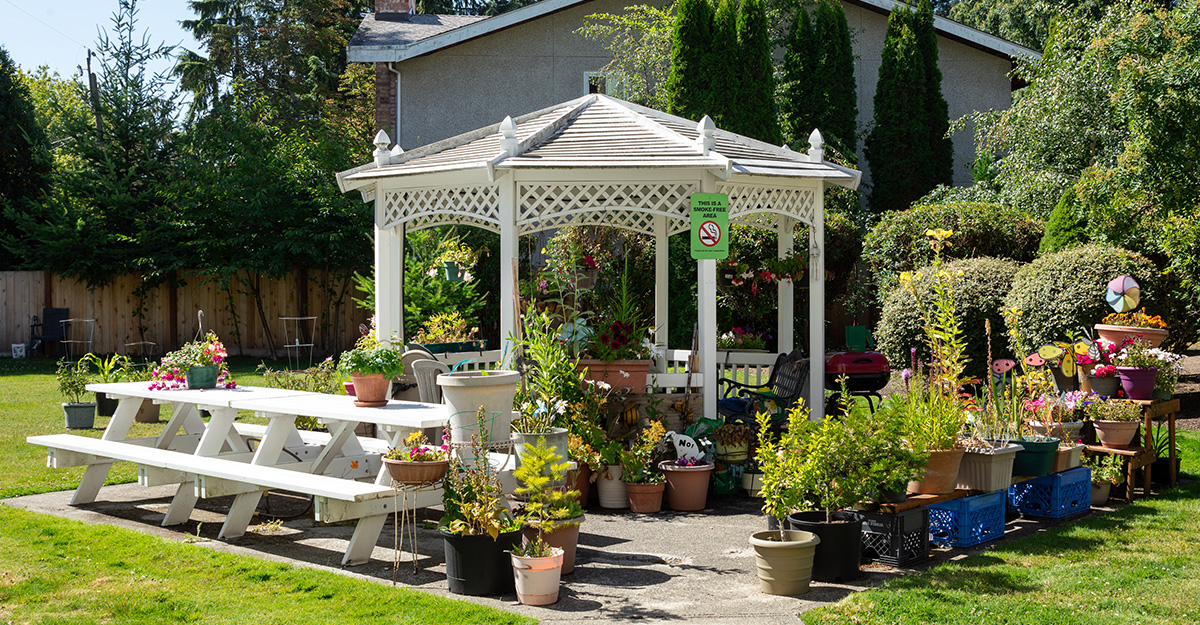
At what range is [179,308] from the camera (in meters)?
19.8

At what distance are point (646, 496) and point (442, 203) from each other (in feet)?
10.6

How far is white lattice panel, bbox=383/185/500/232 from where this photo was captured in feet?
27.0

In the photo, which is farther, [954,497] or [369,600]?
[954,497]

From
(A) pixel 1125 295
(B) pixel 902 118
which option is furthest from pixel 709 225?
(B) pixel 902 118

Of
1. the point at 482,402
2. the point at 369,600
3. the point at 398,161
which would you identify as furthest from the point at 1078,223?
the point at 369,600

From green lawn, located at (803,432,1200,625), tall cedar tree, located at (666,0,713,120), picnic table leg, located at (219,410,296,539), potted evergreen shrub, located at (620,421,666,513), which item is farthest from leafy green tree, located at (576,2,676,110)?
green lawn, located at (803,432,1200,625)

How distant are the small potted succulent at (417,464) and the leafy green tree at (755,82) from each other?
1125 cm

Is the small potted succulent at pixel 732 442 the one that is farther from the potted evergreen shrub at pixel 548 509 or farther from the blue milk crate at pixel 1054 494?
the potted evergreen shrub at pixel 548 509

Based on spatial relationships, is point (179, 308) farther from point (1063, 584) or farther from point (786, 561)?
point (1063, 584)

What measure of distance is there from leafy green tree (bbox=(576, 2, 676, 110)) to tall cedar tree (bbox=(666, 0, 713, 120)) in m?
0.72

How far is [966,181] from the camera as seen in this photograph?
750 inches

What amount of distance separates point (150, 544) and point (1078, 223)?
35.1ft

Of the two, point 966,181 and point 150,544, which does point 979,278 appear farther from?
point 150,544

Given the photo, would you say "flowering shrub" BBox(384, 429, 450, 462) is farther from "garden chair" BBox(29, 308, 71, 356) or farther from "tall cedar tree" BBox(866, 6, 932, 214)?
"garden chair" BBox(29, 308, 71, 356)
